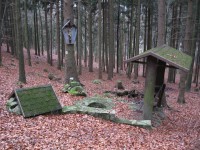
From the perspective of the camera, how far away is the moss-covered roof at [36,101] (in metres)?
7.15

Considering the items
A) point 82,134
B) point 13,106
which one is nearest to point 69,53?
point 13,106

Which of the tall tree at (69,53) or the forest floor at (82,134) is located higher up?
the tall tree at (69,53)

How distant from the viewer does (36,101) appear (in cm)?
745

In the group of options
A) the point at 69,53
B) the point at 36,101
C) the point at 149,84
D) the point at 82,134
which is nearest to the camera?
the point at 82,134

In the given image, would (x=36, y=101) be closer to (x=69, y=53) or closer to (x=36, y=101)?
(x=36, y=101)

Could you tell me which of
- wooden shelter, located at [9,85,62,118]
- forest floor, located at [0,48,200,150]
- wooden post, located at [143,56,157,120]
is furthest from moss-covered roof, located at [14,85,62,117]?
wooden post, located at [143,56,157,120]

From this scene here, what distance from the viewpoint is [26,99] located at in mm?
7348

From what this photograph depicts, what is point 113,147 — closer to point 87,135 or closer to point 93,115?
point 87,135

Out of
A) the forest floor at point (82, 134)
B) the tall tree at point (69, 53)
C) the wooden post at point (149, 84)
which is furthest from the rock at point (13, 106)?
the tall tree at point (69, 53)

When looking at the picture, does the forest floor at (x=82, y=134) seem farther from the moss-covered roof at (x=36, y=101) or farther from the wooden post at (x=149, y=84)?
the wooden post at (x=149, y=84)

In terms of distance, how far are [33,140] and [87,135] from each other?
157 centimetres

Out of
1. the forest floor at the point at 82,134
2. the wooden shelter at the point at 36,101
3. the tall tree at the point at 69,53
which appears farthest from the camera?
the tall tree at the point at 69,53

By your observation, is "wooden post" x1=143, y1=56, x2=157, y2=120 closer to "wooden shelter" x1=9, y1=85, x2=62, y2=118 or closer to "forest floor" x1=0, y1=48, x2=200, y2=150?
"forest floor" x1=0, y1=48, x2=200, y2=150

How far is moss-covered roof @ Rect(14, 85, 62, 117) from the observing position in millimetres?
7152
